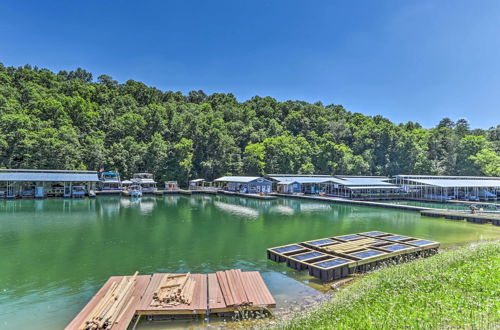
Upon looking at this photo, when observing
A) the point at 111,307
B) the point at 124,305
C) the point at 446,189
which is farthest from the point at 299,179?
the point at 111,307

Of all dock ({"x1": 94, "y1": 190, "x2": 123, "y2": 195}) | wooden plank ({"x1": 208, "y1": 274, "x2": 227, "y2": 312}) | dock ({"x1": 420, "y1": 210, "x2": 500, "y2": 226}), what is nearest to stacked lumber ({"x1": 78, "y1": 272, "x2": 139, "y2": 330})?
wooden plank ({"x1": 208, "y1": 274, "x2": 227, "y2": 312})

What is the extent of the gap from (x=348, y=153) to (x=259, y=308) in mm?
58772

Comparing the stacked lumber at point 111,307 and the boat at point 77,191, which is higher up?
the boat at point 77,191

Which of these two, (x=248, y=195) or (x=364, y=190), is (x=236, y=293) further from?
(x=364, y=190)

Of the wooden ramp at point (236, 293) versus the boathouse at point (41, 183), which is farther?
the boathouse at point (41, 183)

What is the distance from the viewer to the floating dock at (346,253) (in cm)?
1117

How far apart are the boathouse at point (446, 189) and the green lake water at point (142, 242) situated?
11.5 metres

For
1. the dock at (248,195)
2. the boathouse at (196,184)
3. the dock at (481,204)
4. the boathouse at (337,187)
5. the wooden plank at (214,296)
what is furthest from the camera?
the boathouse at (196,184)

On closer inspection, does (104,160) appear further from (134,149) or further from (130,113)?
(130,113)

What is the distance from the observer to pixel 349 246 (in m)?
13.9

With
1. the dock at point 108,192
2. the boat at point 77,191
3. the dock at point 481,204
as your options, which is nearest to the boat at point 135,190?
the dock at point 108,192

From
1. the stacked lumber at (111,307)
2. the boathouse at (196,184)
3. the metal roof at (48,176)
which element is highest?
the metal roof at (48,176)

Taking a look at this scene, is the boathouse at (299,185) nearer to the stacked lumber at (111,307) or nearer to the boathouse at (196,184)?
the boathouse at (196,184)

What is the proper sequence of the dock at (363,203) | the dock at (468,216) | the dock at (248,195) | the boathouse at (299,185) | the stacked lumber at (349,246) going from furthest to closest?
the boathouse at (299,185) → the dock at (248,195) → the dock at (363,203) → the dock at (468,216) → the stacked lumber at (349,246)
